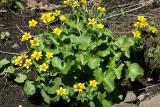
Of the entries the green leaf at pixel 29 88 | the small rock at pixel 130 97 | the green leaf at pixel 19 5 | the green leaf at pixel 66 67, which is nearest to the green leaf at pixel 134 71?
the small rock at pixel 130 97

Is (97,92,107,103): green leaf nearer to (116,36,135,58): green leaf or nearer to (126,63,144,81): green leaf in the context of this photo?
(126,63,144,81): green leaf

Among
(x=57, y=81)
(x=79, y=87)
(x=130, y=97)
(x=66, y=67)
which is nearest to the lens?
(x=79, y=87)

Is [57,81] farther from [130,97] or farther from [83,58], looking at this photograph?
[130,97]

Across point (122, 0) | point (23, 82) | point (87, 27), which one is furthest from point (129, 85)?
point (122, 0)

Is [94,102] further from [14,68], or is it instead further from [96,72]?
[14,68]

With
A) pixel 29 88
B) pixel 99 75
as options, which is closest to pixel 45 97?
pixel 29 88

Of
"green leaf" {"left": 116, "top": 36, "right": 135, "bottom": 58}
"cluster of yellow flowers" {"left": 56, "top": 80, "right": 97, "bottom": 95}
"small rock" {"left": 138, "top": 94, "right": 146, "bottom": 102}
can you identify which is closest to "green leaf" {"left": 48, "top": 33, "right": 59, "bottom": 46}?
"cluster of yellow flowers" {"left": 56, "top": 80, "right": 97, "bottom": 95}
